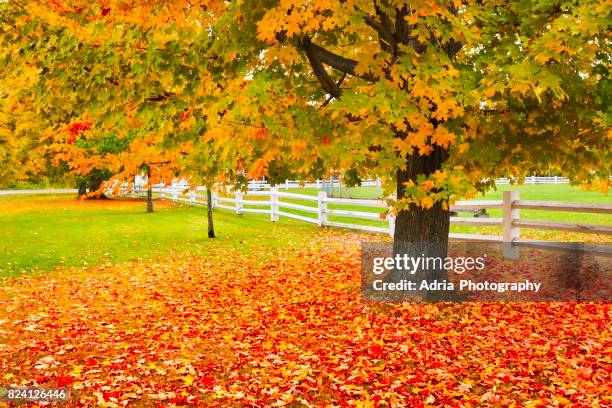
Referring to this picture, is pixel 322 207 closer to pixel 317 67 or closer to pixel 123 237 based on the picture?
pixel 123 237

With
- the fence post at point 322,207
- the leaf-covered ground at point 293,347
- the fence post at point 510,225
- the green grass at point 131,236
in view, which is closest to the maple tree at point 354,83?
the leaf-covered ground at point 293,347

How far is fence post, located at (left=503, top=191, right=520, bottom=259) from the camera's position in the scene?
12.4 m

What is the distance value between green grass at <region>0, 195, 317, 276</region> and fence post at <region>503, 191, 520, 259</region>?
20.1 feet

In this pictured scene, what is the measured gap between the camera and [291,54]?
676 cm

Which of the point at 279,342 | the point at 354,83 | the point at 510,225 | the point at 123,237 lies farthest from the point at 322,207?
the point at 279,342

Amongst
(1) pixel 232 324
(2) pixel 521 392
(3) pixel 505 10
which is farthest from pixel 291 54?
(2) pixel 521 392

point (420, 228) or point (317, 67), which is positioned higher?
point (317, 67)

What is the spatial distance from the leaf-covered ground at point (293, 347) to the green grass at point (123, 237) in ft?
14.0

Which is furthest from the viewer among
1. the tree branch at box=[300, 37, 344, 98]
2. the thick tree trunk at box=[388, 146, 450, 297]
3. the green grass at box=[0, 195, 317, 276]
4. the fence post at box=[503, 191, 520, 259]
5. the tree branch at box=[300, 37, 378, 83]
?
the green grass at box=[0, 195, 317, 276]

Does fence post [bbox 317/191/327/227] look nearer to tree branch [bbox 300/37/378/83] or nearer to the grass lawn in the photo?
the grass lawn

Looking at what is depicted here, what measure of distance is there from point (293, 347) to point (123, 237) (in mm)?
13656

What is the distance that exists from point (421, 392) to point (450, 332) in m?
2.09

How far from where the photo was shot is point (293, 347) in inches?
277

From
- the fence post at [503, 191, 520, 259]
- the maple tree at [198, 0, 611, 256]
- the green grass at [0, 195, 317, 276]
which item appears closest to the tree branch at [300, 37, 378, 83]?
the maple tree at [198, 0, 611, 256]
